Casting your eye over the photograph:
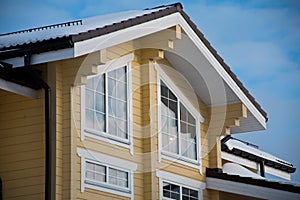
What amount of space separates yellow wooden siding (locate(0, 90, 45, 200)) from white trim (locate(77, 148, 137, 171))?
0.78m

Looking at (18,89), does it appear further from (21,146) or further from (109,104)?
(109,104)

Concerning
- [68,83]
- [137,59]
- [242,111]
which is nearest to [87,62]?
[68,83]

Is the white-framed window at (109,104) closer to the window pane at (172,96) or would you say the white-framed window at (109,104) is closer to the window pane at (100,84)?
the window pane at (100,84)

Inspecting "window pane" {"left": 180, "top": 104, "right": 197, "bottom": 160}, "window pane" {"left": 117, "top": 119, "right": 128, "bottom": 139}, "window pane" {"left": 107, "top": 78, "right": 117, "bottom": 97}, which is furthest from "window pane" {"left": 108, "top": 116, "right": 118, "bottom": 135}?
"window pane" {"left": 180, "top": 104, "right": 197, "bottom": 160}

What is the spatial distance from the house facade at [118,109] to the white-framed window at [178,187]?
0.07 feet

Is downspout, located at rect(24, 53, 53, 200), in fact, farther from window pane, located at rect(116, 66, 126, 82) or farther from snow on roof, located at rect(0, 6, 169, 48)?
window pane, located at rect(116, 66, 126, 82)

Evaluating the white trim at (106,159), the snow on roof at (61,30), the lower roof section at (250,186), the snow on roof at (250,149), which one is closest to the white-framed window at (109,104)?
the white trim at (106,159)

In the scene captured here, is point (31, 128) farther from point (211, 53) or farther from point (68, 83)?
point (211, 53)

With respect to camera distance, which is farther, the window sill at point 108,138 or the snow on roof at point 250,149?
the snow on roof at point 250,149

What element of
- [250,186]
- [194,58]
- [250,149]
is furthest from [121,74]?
[250,149]

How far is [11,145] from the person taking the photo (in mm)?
13641

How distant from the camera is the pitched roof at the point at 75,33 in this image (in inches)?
510

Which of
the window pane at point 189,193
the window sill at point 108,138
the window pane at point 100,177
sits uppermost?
the window sill at point 108,138

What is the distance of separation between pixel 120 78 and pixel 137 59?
0.76m
